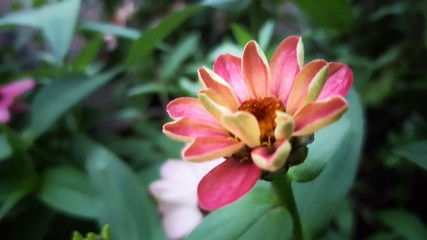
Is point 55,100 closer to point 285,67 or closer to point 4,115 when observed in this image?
point 4,115

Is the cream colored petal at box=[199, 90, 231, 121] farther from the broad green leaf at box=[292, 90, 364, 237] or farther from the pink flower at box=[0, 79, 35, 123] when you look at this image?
the pink flower at box=[0, 79, 35, 123]

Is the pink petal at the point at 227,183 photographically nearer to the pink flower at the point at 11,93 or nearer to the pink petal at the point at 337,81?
the pink petal at the point at 337,81

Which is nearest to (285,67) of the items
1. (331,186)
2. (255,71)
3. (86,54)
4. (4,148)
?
(255,71)

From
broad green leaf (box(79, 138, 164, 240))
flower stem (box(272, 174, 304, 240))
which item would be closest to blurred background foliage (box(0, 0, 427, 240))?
broad green leaf (box(79, 138, 164, 240))

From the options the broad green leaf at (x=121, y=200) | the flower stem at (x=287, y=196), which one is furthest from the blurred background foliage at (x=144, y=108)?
the flower stem at (x=287, y=196)

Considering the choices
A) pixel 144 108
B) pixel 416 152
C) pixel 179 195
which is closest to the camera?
pixel 416 152

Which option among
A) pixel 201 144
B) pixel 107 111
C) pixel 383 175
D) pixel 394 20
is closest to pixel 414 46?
pixel 394 20
